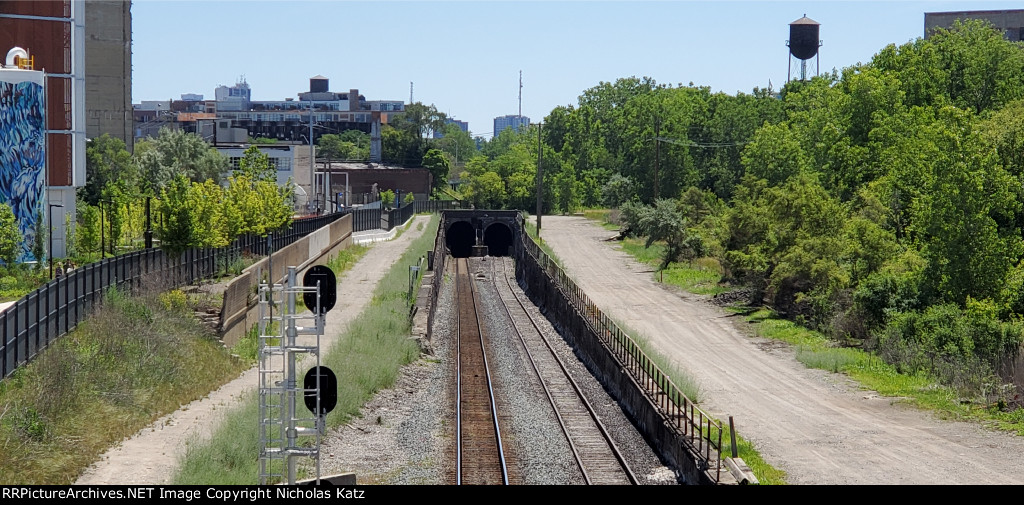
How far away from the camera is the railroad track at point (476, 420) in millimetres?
21109

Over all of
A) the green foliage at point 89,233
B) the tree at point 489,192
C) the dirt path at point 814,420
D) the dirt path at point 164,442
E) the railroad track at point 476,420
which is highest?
the tree at point 489,192

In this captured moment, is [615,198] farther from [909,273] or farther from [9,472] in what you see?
[9,472]

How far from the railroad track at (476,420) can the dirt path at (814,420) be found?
17.7 feet

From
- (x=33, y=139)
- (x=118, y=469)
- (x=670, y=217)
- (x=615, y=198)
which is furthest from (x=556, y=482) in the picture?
(x=615, y=198)

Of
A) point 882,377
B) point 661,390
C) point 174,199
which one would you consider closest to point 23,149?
point 174,199

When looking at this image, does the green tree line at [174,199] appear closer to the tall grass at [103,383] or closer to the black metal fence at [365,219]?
the tall grass at [103,383]

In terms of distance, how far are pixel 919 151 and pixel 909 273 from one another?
447 inches

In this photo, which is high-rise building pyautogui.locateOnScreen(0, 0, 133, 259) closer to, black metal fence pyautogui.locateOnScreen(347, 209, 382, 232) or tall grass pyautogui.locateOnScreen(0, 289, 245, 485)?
tall grass pyautogui.locateOnScreen(0, 289, 245, 485)

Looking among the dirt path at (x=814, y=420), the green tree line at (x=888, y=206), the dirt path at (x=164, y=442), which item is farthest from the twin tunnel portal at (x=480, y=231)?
the dirt path at (x=164, y=442)

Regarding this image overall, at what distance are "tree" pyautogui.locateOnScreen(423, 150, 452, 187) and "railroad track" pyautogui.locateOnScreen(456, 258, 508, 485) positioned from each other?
9152cm

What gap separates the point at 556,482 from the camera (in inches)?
807

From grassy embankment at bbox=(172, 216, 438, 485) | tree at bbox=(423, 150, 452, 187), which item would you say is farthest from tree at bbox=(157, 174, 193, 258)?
tree at bbox=(423, 150, 452, 187)

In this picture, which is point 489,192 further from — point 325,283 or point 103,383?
point 325,283

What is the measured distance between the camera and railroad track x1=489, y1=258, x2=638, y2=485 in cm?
2125
